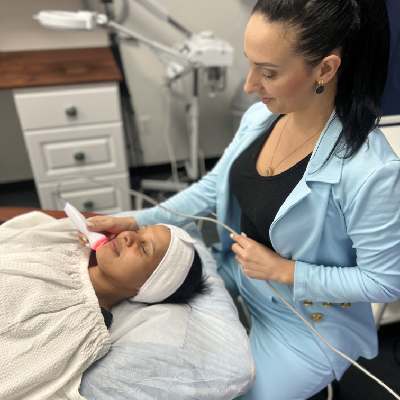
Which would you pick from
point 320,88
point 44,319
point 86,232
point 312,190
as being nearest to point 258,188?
point 312,190

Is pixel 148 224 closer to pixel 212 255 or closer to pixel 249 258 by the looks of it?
pixel 212 255

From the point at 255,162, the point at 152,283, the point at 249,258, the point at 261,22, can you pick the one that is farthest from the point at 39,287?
the point at 261,22

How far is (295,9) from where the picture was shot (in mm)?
635

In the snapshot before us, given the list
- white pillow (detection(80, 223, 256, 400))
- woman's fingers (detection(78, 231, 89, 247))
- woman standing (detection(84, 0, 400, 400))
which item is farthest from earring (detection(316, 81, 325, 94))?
woman's fingers (detection(78, 231, 89, 247))

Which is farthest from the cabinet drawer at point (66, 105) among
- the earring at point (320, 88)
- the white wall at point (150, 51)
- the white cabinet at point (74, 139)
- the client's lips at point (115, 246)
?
the earring at point (320, 88)

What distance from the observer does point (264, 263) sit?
2.84ft

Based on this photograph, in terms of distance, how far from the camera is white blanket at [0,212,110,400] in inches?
29.5

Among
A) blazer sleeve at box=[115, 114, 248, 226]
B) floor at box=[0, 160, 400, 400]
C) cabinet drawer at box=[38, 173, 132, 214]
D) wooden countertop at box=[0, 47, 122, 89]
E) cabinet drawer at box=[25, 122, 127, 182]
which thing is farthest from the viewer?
cabinet drawer at box=[38, 173, 132, 214]

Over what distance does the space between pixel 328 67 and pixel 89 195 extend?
62.4 inches

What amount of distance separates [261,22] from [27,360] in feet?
2.95

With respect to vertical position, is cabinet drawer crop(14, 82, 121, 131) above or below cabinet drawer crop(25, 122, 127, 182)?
above

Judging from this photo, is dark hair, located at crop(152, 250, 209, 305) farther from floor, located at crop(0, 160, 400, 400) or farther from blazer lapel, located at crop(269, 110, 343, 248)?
floor, located at crop(0, 160, 400, 400)

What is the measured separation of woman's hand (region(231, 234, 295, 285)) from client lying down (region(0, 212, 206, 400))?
211 millimetres

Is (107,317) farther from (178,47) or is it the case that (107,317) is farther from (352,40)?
(178,47)
